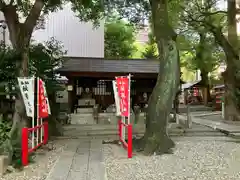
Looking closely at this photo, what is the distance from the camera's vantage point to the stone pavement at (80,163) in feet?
21.2

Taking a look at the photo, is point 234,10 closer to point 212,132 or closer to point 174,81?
point 212,132

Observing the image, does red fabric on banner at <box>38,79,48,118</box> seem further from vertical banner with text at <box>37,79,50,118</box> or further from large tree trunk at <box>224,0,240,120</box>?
large tree trunk at <box>224,0,240,120</box>

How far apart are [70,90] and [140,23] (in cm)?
607

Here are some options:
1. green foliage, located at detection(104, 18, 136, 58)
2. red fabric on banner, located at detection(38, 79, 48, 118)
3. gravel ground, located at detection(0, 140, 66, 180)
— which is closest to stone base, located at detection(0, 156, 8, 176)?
gravel ground, located at detection(0, 140, 66, 180)

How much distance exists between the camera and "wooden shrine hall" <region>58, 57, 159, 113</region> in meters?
17.6

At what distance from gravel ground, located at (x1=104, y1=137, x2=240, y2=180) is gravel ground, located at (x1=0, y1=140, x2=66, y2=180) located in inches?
58.8

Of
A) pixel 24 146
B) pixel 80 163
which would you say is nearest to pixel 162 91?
pixel 80 163

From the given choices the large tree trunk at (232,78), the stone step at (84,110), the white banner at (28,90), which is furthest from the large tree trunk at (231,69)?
the white banner at (28,90)

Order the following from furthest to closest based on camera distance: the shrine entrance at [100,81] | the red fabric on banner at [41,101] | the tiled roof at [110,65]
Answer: the tiled roof at [110,65] < the shrine entrance at [100,81] < the red fabric on banner at [41,101]

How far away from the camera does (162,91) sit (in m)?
9.59

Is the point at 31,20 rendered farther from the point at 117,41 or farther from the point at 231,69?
the point at 117,41

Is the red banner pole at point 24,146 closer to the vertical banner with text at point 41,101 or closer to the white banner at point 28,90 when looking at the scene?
the white banner at point 28,90

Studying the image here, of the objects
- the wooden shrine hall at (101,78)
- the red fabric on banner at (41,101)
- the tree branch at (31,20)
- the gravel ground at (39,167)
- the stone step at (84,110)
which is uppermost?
the tree branch at (31,20)

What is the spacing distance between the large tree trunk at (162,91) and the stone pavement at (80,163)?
1.71 metres
